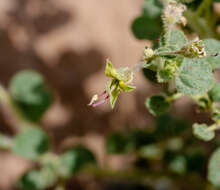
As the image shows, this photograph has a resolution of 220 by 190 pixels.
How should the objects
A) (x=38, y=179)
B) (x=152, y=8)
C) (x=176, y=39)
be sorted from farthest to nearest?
(x=38, y=179) → (x=152, y=8) → (x=176, y=39)

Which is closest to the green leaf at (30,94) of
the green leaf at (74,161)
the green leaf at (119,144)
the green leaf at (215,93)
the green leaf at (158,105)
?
the green leaf at (74,161)

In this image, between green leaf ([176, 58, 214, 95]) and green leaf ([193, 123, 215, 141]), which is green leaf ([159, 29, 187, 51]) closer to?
green leaf ([176, 58, 214, 95])

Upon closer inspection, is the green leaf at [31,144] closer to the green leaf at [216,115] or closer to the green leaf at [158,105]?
the green leaf at [158,105]

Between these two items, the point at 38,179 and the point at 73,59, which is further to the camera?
the point at 73,59

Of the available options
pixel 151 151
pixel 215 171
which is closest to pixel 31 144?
pixel 151 151

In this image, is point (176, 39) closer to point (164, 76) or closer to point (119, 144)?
point (164, 76)

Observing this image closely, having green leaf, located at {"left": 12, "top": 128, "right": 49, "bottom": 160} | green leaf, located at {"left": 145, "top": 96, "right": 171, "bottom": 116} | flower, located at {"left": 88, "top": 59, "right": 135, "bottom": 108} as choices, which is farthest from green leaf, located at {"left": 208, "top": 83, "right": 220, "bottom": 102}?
green leaf, located at {"left": 12, "top": 128, "right": 49, "bottom": 160}

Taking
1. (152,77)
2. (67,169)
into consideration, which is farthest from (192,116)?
(152,77)

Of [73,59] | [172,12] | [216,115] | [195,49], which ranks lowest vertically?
[216,115]
